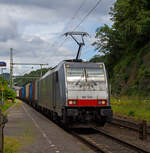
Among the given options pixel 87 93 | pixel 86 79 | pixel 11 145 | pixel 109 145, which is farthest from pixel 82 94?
pixel 11 145

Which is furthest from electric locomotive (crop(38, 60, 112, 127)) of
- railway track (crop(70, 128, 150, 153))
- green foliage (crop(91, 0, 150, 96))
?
green foliage (crop(91, 0, 150, 96))

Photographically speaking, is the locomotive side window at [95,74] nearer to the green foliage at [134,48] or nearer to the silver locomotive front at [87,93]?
the silver locomotive front at [87,93]

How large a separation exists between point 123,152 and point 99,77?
18.7ft

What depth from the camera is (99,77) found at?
14.8 m

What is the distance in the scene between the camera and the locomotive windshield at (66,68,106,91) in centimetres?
1438

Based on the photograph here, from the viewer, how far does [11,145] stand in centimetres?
1044

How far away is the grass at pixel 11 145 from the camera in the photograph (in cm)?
951

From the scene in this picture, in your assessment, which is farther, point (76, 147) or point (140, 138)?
point (140, 138)

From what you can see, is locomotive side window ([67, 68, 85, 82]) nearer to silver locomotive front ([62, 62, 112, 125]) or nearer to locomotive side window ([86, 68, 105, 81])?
silver locomotive front ([62, 62, 112, 125])

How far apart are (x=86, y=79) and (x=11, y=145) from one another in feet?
17.4

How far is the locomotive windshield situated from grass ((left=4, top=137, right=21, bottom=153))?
11.9 ft

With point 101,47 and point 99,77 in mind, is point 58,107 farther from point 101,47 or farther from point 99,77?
point 101,47

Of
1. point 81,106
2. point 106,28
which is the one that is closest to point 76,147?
point 81,106

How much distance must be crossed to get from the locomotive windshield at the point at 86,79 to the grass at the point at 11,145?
364 cm
